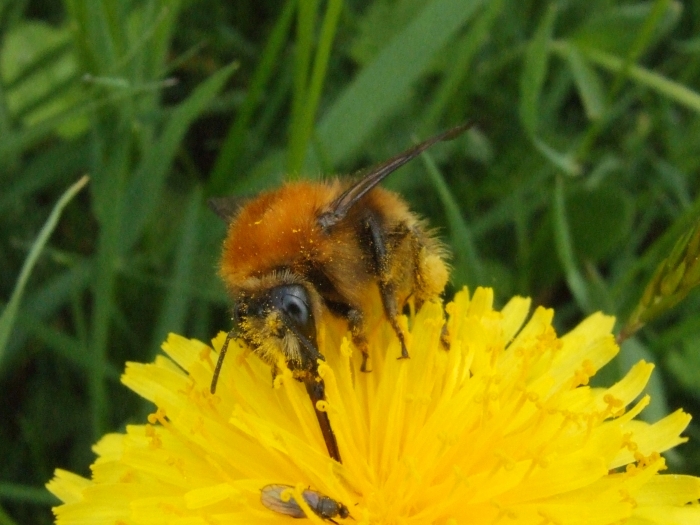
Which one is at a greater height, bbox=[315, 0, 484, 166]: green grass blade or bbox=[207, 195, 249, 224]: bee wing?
bbox=[315, 0, 484, 166]: green grass blade

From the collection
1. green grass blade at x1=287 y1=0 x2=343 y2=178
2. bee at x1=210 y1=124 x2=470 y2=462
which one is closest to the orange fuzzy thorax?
bee at x1=210 y1=124 x2=470 y2=462

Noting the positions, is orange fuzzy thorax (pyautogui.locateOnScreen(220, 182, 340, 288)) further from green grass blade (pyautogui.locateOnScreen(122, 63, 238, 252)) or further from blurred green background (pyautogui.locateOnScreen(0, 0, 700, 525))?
green grass blade (pyautogui.locateOnScreen(122, 63, 238, 252))

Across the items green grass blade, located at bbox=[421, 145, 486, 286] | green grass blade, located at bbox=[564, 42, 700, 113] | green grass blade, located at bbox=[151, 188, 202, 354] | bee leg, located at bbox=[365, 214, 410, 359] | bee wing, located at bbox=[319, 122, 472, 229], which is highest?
green grass blade, located at bbox=[564, 42, 700, 113]

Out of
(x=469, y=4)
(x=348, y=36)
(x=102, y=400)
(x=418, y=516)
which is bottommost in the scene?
(x=418, y=516)

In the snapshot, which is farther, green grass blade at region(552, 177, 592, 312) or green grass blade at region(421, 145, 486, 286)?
green grass blade at region(552, 177, 592, 312)

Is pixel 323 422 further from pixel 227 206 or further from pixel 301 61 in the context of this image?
pixel 301 61

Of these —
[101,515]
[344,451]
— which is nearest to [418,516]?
[344,451]

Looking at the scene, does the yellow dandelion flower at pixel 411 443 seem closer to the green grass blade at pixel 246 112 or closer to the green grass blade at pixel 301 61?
the green grass blade at pixel 301 61

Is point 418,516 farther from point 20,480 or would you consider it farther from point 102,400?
point 20,480
